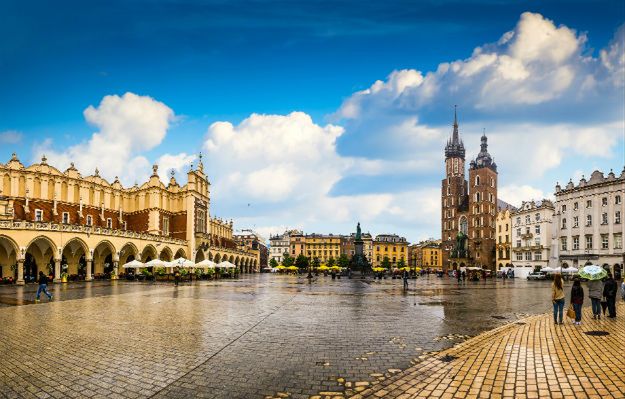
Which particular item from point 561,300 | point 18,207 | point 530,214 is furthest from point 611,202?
point 18,207

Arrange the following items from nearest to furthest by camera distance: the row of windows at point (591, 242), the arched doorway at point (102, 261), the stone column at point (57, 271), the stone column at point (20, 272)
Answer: the stone column at point (20, 272)
the stone column at point (57, 271)
the arched doorway at point (102, 261)
the row of windows at point (591, 242)

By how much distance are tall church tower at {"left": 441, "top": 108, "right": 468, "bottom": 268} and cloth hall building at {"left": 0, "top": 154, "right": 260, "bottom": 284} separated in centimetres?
6893

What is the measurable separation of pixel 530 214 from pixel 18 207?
3170 inches

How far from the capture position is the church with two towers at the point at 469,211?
10469 cm

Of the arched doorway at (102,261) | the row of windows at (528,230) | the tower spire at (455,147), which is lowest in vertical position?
the arched doorway at (102,261)

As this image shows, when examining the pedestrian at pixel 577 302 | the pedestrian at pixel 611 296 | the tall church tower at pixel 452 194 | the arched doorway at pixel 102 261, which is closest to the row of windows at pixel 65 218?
the arched doorway at pixel 102 261

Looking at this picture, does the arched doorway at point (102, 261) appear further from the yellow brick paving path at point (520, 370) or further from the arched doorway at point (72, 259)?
the yellow brick paving path at point (520, 370)

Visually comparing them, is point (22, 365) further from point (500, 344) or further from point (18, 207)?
point (18, 207)

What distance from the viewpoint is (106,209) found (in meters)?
63.3

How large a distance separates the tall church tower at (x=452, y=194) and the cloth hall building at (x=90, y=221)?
68.9m

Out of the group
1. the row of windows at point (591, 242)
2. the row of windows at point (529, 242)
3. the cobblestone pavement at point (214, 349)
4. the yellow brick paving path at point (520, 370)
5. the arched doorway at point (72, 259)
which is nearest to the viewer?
the yellow brick paving path at point (520, 370)

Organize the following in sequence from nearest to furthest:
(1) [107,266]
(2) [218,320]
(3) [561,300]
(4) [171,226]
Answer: (3) [561,300] → (2) [218,320] → (1) [107,266] → (4) [171,226]

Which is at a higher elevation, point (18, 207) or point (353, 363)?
point (18, 207)

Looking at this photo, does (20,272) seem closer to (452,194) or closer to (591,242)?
(591,242)
